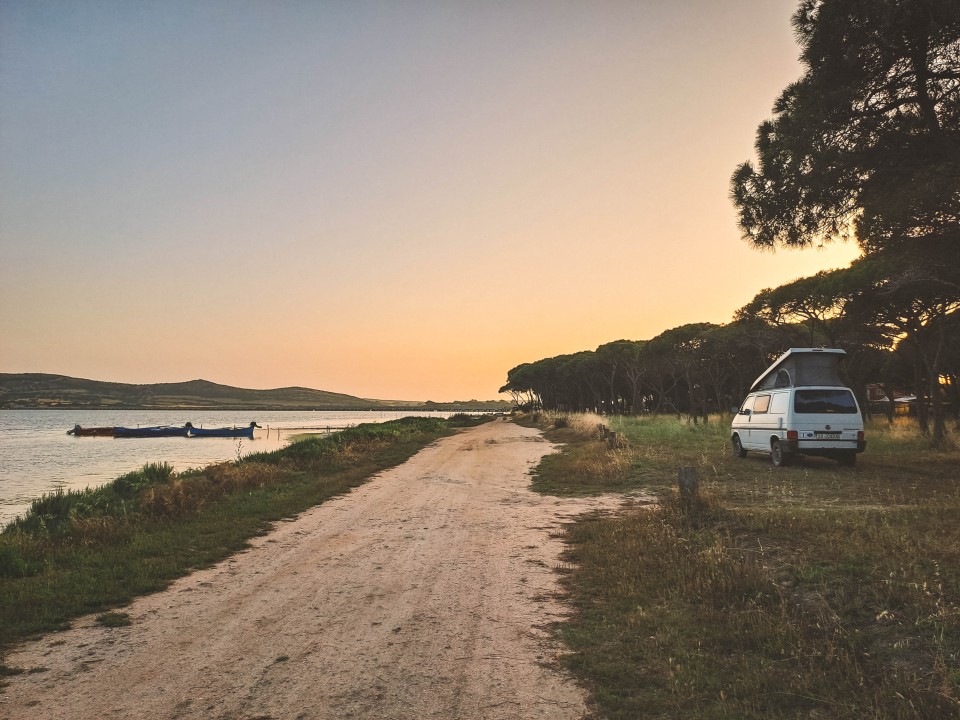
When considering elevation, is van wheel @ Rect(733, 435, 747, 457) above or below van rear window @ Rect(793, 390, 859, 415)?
below

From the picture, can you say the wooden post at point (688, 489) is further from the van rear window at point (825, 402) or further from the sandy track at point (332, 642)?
the van rear window at point (825, 402)

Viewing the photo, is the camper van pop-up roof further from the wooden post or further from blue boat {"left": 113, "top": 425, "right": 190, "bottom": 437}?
blue boat {"left": 113, "top": 425, "right": 190, "bottom": 437}

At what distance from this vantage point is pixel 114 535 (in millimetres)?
9961

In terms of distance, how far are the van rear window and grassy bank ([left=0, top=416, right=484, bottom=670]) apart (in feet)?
42.5

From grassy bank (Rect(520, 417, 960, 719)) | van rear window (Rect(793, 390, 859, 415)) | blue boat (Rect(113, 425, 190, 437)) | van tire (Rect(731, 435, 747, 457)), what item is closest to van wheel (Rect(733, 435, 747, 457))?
van tire (Rect(731, 435, 747, 457))

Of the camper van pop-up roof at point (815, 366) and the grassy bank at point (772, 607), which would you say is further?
the camper van pop-up roof at point (815, 366)

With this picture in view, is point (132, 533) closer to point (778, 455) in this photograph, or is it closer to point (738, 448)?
point (778, 455)

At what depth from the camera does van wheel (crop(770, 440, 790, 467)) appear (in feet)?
54.6

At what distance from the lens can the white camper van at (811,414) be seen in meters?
15.9

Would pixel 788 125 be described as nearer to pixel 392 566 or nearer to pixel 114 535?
A: pixel 392 566

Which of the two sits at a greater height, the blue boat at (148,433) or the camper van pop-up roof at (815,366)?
→ the camper van pop-up roof at (815,366)

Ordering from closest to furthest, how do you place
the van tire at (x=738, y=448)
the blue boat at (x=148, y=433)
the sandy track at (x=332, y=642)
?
the sandy track at (x=332, y=642) < the van tire at (x=738, y=448) < the blue boat at (x=148, y=433)

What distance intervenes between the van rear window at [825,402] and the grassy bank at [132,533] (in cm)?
1294

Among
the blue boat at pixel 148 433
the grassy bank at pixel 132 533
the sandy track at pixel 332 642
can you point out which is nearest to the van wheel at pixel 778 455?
the sandy track at pixel 332 642
